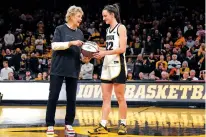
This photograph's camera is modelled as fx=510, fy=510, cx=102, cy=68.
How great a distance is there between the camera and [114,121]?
10797 millimetres

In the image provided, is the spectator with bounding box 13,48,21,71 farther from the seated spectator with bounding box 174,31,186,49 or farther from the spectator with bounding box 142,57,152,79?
the seated spectator with bounding box 174,31,186,49

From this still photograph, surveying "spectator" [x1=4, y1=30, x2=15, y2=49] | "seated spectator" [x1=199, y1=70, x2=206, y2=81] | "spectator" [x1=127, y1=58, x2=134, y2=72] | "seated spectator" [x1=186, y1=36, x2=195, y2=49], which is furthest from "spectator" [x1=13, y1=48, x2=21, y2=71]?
"seated spectator" [x1=199, y1=70, x2=206, y2=81]

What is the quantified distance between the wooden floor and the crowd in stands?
3.81m

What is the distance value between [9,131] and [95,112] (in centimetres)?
438

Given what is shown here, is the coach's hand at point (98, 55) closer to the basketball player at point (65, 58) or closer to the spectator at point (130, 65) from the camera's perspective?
the basketball player at point (65, 58)

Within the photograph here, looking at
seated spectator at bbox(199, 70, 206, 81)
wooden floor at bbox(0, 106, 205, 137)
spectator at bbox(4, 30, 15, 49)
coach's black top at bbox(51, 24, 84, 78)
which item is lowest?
wooden floor at bbox(0, 106, 205, 137)

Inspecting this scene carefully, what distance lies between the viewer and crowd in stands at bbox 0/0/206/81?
18.3 meters

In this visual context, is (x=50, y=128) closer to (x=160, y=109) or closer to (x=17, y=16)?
(x=160, y=109)

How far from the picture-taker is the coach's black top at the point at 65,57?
838 cm

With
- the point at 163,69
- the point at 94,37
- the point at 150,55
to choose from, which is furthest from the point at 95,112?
the point at 94,37

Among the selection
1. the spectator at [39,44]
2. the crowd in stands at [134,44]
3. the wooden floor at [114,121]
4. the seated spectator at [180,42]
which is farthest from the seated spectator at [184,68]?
the spectator at [39,44]

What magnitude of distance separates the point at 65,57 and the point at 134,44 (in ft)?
46.4

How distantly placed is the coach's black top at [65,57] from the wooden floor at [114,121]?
105cm

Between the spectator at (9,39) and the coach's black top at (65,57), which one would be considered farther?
the spectator at (9,39)
